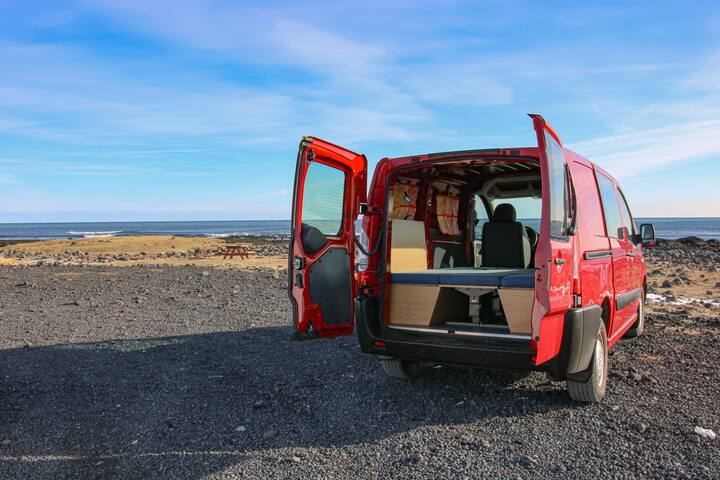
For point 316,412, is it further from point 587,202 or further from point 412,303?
point 587,202

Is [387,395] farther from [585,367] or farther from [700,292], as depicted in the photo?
[700,292]

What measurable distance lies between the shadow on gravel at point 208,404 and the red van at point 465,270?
519 millimetres

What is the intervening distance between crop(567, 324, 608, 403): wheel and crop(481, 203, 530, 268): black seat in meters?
1.84

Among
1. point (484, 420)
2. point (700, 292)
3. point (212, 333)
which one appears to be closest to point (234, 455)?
point (484, 420)

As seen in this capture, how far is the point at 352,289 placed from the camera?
621 cm

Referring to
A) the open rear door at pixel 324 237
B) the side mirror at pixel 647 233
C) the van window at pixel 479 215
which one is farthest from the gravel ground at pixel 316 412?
the van window at pixel 479 215

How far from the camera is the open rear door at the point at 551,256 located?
14.9ft

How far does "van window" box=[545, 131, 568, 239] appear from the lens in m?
4.66

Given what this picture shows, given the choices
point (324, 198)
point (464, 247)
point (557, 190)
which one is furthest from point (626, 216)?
point (324, 198)

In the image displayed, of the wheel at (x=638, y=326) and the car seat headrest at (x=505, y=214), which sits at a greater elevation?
the car seat headrest at (x=505, y=214)

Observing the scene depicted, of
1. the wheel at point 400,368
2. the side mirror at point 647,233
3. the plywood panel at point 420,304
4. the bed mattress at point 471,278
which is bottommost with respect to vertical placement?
the wheel at point 400,368

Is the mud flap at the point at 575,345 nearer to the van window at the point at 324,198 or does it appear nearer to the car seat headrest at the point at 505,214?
the car seat headrest at the point at 505,214

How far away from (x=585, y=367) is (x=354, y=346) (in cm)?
355

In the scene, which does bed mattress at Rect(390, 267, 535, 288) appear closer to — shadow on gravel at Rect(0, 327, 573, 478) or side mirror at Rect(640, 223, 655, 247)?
shadow on gravel at Rect(0, 327, 573, 478)
